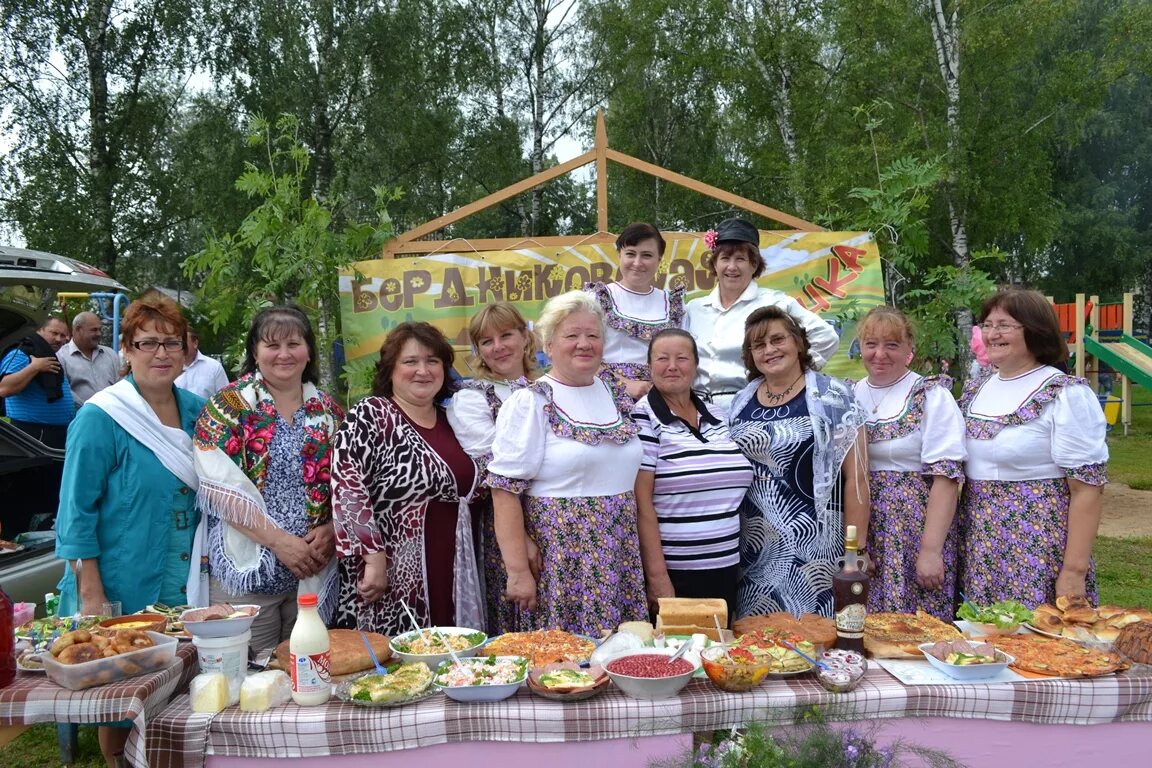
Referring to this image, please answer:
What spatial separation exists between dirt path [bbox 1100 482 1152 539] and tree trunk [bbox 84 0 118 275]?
16.5 m

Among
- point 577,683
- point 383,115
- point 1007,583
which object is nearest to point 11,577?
point 577,683

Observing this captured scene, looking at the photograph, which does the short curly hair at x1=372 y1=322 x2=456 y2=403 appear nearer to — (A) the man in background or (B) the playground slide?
(A) the man in background

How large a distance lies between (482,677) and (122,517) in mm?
1481

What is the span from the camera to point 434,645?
2.37 m

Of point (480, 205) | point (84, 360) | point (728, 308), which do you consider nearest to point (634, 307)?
point (728, 308)

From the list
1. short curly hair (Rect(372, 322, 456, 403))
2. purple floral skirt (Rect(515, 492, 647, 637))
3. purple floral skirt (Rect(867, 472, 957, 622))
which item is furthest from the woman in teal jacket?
purple floral skirt (Rect(867, 472, 957, 622))

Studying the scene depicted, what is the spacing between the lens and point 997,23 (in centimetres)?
1316

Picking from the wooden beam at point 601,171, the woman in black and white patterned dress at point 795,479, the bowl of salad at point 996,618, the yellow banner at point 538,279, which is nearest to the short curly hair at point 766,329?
the woman in black and white patterned dress at point 795,479

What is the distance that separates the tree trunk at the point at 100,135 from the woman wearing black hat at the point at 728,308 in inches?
590

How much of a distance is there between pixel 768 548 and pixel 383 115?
15.6 meters

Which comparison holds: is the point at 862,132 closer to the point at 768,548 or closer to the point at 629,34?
the point at 629,34

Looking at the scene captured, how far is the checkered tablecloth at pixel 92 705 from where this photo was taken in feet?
6.46

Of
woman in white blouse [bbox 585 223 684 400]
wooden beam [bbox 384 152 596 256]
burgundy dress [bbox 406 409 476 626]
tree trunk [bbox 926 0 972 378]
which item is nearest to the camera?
burgundy dress [bbox 406 409 476 626]

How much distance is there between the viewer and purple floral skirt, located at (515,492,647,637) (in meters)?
2.75
